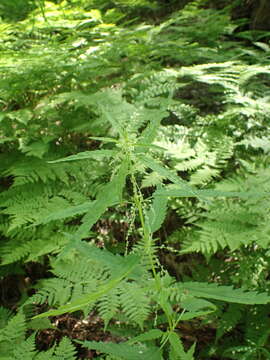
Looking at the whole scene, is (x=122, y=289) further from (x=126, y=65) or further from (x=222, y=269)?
(x=126, y=65)

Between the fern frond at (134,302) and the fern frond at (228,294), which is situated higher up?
the fern frond at (228,294)

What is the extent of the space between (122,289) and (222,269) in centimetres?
82

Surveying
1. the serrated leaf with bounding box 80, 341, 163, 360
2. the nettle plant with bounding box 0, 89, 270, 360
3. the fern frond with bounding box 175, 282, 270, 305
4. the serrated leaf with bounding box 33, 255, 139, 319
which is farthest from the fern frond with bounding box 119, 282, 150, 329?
the serrated leaf with bounding box 33, 255, 139, 319

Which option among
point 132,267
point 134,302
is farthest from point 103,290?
point 134,302

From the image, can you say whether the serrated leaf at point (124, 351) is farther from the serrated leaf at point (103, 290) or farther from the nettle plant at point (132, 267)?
the serrated leaf at point (103, 290)

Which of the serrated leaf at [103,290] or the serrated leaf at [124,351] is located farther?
the serrated leaf at [124,351]

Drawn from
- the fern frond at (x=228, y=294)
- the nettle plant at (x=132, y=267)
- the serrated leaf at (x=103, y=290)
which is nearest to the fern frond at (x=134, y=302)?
the nettle plant at (x=132, y=267)

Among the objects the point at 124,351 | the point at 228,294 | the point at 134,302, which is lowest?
the point at 134,302

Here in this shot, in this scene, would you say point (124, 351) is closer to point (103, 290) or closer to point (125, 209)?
point (103, 290)

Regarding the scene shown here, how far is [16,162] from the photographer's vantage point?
9.28 feet

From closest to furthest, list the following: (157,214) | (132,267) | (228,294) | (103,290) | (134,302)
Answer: (103,290)
(132,267)
(228,294)
(157,214)
(134,302)

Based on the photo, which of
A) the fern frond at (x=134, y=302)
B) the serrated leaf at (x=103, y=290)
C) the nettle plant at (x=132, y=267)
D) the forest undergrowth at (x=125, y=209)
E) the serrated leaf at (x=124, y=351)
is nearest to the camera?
the serrated leaf at (x=103, y=290)

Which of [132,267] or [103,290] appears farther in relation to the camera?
[132,267]

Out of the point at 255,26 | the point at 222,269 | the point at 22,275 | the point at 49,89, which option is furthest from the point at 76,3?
the point at 222,269
